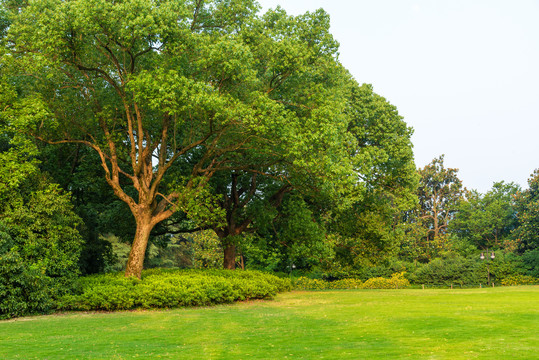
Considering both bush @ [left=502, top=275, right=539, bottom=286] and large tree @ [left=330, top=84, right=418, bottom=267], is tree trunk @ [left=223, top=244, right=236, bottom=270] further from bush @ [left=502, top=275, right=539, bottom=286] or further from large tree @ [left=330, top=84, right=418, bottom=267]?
bush @ [left=502, top=275, right=539, bottom=286]

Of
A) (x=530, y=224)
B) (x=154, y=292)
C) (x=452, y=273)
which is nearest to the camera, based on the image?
(x=154, y=292)

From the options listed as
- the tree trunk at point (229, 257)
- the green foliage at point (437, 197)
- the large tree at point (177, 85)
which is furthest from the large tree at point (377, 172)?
the green foliage at point (437, 197)

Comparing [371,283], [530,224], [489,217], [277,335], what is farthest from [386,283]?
[277,335]

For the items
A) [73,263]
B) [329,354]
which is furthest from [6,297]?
[329,354]

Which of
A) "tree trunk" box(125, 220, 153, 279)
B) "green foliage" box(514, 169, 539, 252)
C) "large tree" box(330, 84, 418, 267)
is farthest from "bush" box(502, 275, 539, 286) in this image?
"tree trunk" box(125, 220, 153, 279)

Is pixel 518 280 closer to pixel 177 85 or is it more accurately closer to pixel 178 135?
pixel 178 135

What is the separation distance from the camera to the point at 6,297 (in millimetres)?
15688

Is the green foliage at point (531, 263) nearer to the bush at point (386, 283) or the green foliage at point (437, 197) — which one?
the bush at point (386, 283)

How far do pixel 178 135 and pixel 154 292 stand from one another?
31.7 feet

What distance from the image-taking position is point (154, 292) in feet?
59.6

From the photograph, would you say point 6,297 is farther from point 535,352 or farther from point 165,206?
point 535,352

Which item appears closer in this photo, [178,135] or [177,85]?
[177,85]

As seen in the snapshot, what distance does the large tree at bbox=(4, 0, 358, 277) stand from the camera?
17.8m

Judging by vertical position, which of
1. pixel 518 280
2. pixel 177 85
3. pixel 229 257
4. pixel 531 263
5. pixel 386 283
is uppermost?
pixel 177 85
